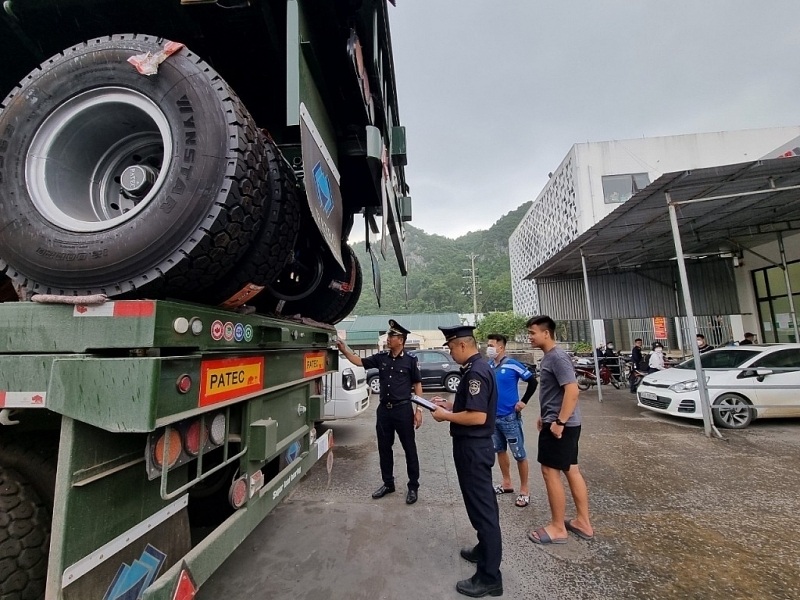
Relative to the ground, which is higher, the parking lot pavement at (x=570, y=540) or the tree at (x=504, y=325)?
the tree at (x=504, y=325)

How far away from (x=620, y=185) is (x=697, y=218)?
1198 centimetres

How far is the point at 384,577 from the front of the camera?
8.16 ft

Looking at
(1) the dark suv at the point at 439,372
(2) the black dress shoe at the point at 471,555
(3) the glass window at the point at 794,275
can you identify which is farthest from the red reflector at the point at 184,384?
(3) the glass window at the point at 794,275

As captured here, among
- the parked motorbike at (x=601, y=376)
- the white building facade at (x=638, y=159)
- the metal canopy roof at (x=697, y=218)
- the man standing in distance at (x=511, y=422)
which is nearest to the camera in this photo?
the man standing in distance at (x=511, y=422)

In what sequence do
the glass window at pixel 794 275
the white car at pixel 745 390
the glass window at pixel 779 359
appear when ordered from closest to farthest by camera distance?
the white car at pixel 745 390
the glass window at pixel 779 359
the glass window at pixel 794 275

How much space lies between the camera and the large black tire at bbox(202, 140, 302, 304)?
1749 millimetres

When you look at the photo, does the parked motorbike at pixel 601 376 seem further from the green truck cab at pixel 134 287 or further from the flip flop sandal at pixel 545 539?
the green truck cab at pixel 134 287

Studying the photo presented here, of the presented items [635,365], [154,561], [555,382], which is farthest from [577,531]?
[635,365]

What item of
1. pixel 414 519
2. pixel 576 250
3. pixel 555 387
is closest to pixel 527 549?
pixel 414 519

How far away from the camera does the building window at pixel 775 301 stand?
1021cm

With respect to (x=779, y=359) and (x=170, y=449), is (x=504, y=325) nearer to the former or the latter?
(x=779, y=359)

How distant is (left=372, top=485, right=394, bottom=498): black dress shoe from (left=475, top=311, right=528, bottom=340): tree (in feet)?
82.0

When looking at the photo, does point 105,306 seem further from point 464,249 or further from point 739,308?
point 464,249

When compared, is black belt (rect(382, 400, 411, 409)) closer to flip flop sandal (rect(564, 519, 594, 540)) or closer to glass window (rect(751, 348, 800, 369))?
flip flop sandal (rect(564, 519, 594, 540))
